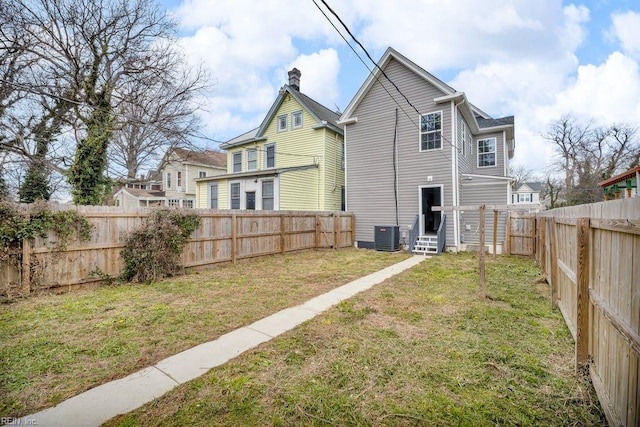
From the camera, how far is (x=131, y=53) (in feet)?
43.0

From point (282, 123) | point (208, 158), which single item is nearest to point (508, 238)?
point (282, 123)

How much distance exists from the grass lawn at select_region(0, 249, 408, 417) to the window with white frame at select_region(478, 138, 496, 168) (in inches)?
424

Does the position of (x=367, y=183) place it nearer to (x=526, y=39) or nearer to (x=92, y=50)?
(x=526, y=39)

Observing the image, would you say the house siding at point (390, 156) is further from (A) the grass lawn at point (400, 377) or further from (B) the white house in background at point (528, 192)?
(B) the white house in background at point (528, 192)

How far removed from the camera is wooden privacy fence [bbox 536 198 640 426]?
1762mm

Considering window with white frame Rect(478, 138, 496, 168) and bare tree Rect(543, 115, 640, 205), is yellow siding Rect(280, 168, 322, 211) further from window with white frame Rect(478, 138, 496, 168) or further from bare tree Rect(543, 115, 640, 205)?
bare tree Rect(543, 115, 640, 205)

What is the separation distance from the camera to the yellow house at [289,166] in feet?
48.7

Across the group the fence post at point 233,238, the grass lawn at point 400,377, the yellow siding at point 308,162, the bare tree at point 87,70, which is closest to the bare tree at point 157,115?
the bare tree at point 87,70

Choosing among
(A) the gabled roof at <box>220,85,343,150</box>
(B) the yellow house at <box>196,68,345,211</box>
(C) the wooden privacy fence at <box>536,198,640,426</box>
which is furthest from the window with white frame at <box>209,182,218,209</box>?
(C) the wooden privacy fence at <box>536,198,640,426</box>

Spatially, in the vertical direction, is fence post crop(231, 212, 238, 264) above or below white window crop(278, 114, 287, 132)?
below

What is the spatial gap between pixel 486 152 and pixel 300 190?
9492 millimetres

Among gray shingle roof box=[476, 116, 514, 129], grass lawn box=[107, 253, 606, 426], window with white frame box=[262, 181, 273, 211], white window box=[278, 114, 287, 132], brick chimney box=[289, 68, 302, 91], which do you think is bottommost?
grass lawn box=[107, 253, 606, 426]

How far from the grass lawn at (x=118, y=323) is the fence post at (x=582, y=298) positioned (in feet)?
12.5

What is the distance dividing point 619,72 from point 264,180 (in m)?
18.7
